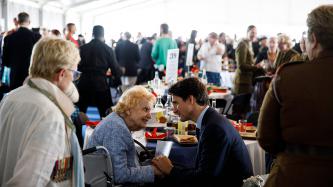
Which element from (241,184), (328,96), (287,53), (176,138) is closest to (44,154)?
(328,96)

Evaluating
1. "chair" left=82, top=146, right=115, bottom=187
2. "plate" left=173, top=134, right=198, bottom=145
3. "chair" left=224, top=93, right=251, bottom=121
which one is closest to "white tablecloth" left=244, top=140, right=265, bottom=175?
"plate" left=173, top=134, right=198, bottom=145

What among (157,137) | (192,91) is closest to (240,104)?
Result: (157,137)

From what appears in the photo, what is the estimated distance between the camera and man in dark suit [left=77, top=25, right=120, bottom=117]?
596 cm

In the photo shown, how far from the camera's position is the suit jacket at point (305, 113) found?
5.83 feet

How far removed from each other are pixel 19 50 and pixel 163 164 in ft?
13.8

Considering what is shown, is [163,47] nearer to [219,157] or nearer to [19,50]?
[19,50]

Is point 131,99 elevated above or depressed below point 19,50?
below

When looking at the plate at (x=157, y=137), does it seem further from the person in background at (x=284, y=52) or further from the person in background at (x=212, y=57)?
the person in background at (x=212, y=57)

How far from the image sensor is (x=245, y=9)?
20.3 metres

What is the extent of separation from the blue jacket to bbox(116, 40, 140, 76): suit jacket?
714 centimetres

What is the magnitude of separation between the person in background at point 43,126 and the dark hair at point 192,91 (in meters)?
0.93

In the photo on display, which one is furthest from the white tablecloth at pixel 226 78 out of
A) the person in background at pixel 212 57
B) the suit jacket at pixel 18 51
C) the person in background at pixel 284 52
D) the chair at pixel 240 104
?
the suit jacket at pixel 18 51

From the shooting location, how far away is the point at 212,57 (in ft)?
27.5

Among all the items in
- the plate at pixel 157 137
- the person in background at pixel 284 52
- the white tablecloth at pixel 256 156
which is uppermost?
the person in background at pixel 284 52
